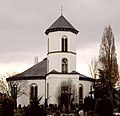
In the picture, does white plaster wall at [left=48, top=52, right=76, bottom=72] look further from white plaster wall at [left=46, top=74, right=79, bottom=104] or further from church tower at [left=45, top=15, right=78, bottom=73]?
white plaster wall at [left=46, top=74, right=79, bottom=104]

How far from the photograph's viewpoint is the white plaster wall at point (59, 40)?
63.2 meters

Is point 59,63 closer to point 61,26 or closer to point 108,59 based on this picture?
point 61,26

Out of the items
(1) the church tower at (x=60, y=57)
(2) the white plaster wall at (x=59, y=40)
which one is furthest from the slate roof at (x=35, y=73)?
(2) the white plaster wall at (x=59, y=40)

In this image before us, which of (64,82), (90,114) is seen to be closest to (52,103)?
(64,82)

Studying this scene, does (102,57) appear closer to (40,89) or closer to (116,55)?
(116,55)

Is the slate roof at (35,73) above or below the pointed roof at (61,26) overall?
below

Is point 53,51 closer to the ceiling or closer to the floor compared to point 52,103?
closer to the ceiling

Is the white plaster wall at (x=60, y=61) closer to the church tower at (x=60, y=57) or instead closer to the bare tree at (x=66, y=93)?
the church tower at (x=60, y=57)

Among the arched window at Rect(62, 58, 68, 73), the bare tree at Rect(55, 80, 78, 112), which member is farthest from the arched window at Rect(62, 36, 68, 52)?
the bare tree at Rect(55, 80, 78, 112)

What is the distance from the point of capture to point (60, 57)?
207 feet

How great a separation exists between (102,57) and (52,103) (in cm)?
1085

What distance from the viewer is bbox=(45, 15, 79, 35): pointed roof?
6356 centimetres

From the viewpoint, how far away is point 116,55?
192 feet

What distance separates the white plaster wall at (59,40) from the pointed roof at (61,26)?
21.7 inches
